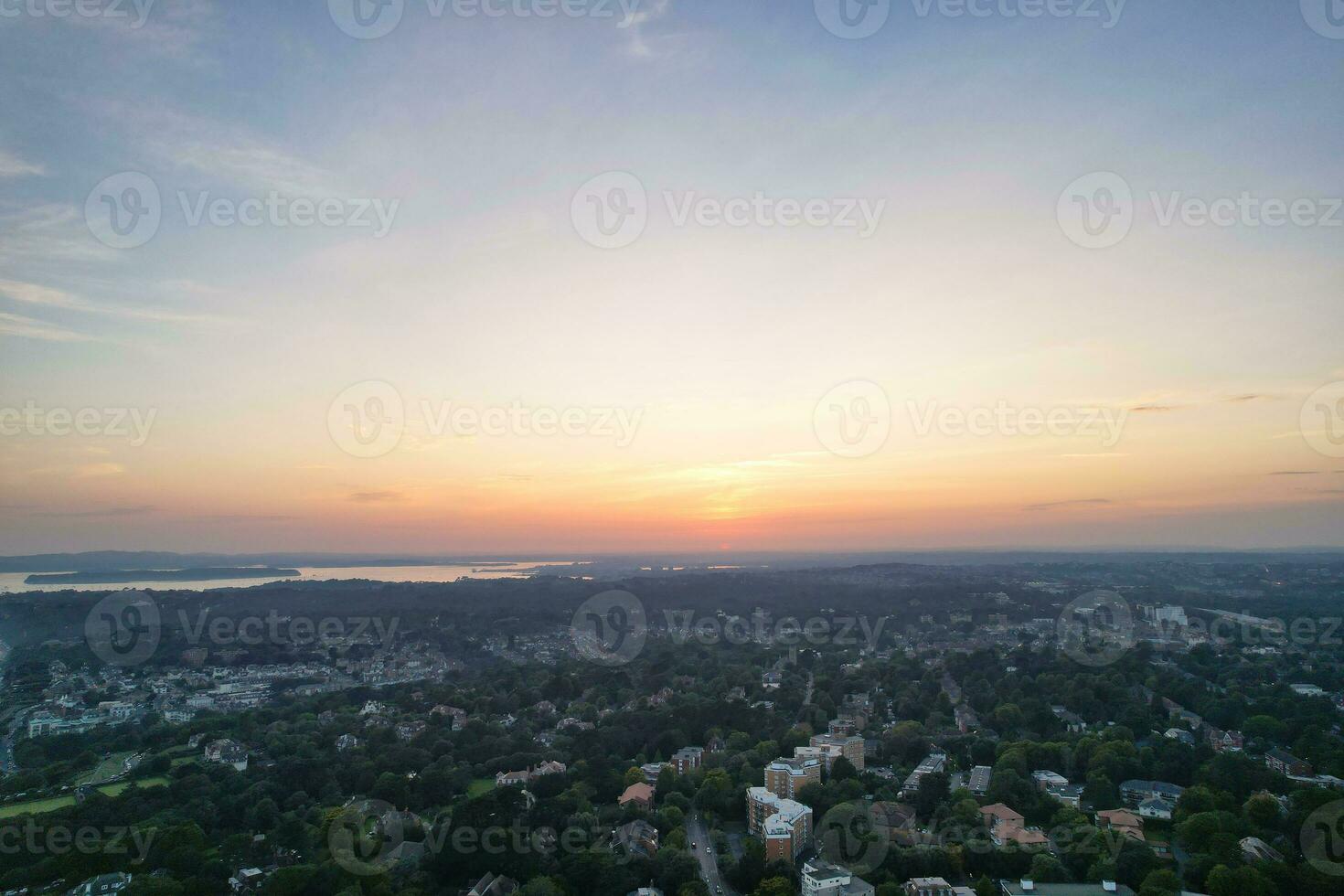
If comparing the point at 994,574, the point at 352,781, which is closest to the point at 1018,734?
→ the point at 352,781

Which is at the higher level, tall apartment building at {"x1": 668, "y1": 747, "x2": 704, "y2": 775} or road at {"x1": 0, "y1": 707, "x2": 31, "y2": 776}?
road at {"x1": 0, "y1": 707, "x2": 31, "y2": 776}

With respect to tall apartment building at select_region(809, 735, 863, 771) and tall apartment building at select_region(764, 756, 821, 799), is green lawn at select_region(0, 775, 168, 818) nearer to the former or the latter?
tall apartment building at select_region(764, 756, 821, 799)

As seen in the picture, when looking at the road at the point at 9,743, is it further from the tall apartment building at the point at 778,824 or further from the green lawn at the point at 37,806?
the tall apartment building at the point at 778,824

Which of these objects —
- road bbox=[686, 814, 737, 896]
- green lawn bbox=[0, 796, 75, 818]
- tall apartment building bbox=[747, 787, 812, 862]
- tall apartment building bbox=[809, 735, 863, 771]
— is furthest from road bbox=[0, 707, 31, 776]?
tall apartment building bbox=[809, 735, 863, 771]

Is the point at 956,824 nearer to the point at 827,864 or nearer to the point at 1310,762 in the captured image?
the point at 827,864

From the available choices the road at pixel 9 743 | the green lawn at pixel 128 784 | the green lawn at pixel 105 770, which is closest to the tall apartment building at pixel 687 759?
the green lawn at pixel 128 784

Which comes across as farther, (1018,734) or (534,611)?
(534,611)

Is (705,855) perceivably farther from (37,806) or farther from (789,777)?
(37,806)
